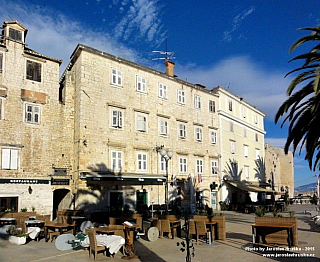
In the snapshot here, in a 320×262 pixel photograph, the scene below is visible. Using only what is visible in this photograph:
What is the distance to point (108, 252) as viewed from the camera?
33.4 ft

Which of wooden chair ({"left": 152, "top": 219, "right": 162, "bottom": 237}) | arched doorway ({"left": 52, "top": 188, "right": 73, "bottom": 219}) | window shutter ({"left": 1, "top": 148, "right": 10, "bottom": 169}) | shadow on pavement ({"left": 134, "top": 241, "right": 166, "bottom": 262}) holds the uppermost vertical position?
window shutter ({"left": 1, "top": 148, "right": 10, "bottom": 169})

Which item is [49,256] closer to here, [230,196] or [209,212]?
[209,212]

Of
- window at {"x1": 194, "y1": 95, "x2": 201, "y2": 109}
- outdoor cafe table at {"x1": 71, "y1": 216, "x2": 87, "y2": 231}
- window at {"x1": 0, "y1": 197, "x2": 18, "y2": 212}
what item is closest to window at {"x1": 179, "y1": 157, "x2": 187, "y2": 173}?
window at {"x1": 194, "y1": 95, "x2": 201, "y2": 109}

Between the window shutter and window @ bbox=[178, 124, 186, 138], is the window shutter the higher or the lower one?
the lower one

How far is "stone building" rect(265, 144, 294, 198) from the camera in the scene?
4253 cm

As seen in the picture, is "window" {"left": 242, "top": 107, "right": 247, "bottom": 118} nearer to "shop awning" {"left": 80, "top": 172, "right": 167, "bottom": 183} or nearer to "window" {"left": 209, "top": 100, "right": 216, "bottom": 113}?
"window" {"left": 209, "top": 100, "right": 216, "bottom": 113}

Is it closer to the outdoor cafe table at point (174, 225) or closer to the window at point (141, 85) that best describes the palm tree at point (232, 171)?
the window at point (141, 85)

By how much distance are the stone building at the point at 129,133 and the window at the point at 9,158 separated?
3411 millimetres

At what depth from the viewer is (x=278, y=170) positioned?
4538cm

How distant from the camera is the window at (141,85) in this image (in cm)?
2384

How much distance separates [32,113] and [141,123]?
755cm

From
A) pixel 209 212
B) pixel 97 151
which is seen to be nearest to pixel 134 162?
pixel 97 151

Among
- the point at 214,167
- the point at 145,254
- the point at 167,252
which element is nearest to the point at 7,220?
the point at 145,254

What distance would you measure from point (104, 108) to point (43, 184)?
242 inches
